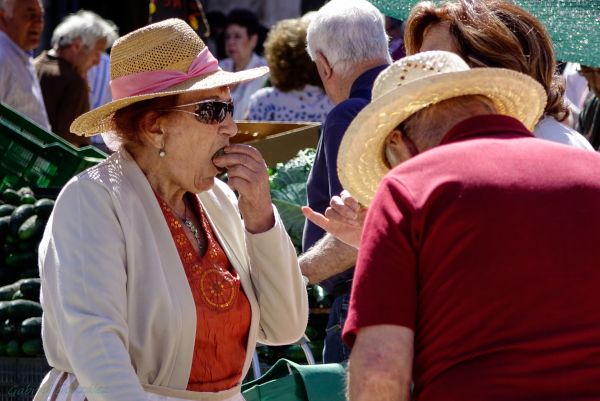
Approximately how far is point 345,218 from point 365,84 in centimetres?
133

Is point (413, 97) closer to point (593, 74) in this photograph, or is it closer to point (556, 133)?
point (556, 133)

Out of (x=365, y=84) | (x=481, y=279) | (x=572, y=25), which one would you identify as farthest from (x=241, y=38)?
(x=481, y=279)

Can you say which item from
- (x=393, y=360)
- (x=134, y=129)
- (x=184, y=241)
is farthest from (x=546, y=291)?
(x=134, y=129)

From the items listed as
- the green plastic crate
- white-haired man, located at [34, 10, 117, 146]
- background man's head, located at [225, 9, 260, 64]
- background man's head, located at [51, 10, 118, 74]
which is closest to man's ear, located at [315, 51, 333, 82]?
the green plastic crate

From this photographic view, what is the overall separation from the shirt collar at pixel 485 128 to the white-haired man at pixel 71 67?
6458mm

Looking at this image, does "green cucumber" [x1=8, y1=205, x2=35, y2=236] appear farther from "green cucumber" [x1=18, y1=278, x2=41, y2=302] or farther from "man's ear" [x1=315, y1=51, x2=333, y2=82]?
"man's ear" [x1=315, y1=51, x2=333, y2=82]

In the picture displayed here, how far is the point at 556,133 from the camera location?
3.53m

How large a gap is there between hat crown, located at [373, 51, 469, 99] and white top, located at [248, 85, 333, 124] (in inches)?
192

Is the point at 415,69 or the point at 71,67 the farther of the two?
the point at 71,67

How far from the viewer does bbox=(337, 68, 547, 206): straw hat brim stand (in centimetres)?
242

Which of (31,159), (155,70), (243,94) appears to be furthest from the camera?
(243,94)

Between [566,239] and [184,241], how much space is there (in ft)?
4.27

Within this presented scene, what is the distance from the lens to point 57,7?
41.9 ft

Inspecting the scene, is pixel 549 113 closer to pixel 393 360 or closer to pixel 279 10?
pixel 393 360
